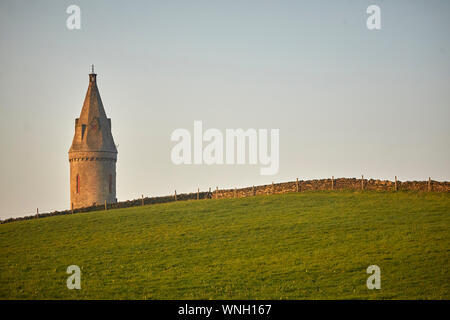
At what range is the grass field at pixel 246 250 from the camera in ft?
84.4

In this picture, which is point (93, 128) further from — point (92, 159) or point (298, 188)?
point (298, 188)

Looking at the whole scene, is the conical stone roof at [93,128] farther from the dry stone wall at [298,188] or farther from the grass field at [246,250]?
the grass field at [246,250]

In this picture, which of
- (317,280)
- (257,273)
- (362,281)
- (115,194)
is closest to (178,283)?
(257,273)

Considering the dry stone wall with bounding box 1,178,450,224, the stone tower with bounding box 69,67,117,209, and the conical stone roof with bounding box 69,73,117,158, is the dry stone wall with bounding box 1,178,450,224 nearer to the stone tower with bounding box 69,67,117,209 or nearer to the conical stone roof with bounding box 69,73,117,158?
the stone tower with bounding box 69,67,117,209

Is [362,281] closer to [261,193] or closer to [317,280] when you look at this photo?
[317,280]

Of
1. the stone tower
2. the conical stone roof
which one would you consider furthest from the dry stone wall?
Answer: the conical stone roof

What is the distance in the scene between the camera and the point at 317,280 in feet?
86.2

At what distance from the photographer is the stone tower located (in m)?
74.1

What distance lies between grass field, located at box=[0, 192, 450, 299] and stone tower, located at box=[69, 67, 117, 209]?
83.3ft

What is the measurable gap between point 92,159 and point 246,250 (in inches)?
1814

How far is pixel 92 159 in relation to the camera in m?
74.9

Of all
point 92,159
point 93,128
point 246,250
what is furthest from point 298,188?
point 93,128

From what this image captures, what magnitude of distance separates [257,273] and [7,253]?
52.8ft
